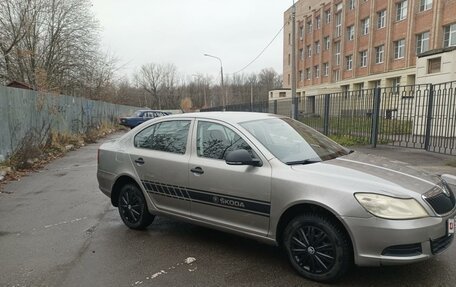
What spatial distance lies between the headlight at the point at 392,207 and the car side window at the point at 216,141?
134 cm

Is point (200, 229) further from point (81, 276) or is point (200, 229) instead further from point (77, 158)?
point (77, 158)

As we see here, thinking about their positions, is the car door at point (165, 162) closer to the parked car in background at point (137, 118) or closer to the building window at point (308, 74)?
the parked car in background at point (137, 118)

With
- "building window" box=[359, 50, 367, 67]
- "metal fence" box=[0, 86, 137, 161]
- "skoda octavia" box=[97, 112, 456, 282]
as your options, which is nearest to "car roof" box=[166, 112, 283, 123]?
"skoda octavia" box=[97, 112, 456, 282]

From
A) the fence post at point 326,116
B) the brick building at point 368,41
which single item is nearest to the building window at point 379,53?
the brick building at point 368,41

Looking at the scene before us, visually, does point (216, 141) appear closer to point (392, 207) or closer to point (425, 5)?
point (392, 207)

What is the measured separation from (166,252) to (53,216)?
2595 millimetres

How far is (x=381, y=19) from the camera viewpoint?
35.8 m

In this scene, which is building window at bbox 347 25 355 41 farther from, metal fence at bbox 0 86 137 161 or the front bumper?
the front bumper

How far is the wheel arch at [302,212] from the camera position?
327 cm

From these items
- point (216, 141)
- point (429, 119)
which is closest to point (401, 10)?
point (429, 119)

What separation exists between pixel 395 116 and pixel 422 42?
22.9 meters

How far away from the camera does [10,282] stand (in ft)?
11.9

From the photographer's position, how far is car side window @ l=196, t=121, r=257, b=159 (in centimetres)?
412

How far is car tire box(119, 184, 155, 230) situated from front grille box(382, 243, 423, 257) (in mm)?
3109
